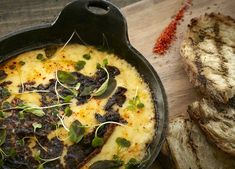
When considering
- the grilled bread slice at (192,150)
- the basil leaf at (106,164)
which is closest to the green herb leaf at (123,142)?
the basil leaf at (106,164)

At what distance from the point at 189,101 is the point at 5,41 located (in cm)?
176

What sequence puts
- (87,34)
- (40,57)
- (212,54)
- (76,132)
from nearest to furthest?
(76,132), (40,57), (87,34), (212,54)

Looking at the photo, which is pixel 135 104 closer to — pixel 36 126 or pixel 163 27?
pixel 36 126

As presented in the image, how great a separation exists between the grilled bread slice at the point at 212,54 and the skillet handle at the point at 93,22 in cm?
72

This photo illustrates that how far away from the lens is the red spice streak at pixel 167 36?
14.8ft

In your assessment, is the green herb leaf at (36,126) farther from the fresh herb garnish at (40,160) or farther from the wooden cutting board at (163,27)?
the wooden cutting board at (163,27)

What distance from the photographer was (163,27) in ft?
15.4

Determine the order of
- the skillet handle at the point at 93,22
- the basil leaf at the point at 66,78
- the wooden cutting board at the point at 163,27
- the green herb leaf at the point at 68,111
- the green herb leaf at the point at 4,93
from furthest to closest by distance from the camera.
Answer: the wooden cutting board at the point at 163,27, the skillet handle at the point at 93,22, the basil leaf at the point at 66,78, the green herb leaf at the point at 4,93, the green herb leaf at the point at 68,111

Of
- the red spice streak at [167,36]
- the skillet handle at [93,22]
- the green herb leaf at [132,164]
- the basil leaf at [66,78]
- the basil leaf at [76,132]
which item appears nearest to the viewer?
the green herb leaf at [132,164]

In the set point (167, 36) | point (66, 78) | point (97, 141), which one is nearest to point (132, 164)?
point (97, 141)

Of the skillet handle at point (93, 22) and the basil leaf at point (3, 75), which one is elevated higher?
the skillet handle at point (93, 22)

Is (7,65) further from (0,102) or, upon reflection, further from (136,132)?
(136,132)

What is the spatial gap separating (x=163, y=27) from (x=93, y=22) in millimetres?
989

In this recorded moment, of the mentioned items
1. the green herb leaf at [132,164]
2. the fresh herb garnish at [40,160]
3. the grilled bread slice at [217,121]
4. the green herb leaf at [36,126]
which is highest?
the green herb leaf at [36,126]
